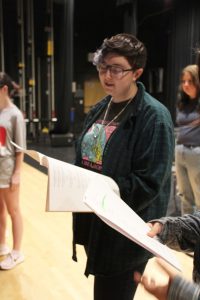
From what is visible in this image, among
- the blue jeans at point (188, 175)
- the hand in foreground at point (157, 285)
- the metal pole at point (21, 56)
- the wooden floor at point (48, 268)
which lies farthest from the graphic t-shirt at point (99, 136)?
the metal pole at point (21, 56)

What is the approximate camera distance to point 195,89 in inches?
117

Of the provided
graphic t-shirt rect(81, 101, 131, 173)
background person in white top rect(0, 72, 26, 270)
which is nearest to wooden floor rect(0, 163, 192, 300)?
background person in white top rect(0, 72, 26, 270)

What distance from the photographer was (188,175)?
3.10m

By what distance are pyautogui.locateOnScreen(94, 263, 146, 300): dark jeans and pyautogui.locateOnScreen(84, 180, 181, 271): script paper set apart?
0.50m

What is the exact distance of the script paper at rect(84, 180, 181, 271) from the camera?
807mm

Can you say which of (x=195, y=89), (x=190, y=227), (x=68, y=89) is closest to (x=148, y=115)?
(x=190, y=227)

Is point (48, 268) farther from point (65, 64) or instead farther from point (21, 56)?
point (21, 56)

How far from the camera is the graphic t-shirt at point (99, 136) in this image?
4.62 feet

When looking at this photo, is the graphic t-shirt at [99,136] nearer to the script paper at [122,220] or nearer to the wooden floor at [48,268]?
the script paper at [122,220]

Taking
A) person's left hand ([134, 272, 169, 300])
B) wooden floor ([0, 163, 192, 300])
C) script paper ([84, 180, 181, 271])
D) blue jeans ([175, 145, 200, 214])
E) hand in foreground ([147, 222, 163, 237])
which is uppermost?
script paper ([84, 180, 181, 271])

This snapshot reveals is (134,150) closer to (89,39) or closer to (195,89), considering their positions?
(195,89)

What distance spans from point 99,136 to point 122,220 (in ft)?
1.98

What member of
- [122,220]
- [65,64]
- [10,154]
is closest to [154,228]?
[122,220]

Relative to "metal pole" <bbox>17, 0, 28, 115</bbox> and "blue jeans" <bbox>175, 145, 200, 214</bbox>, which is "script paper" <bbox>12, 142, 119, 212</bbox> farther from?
"metal pole" <bbox>17, 0, 28, 115</bbox>
